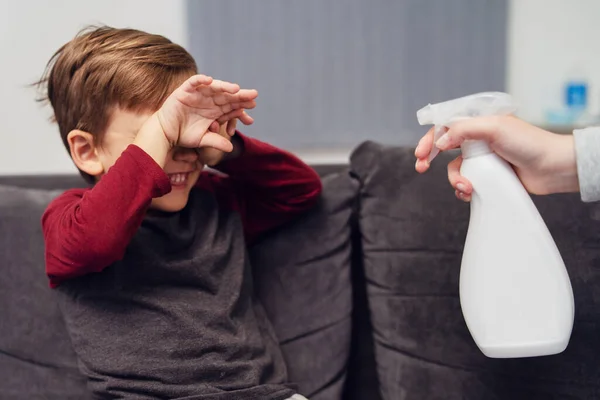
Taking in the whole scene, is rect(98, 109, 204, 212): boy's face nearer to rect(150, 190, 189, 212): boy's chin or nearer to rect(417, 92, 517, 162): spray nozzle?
rect(150, 190, 189, 212): boy's chin

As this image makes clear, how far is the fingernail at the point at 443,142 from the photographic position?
694mm

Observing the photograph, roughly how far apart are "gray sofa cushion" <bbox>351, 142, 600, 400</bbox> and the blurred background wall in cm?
66

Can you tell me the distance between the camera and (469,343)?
912 millimetres

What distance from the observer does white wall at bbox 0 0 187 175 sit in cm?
146

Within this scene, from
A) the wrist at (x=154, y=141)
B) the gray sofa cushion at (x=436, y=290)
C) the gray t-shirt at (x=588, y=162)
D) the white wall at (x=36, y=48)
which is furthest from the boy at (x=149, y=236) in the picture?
the white wall at (x=36, y=48)

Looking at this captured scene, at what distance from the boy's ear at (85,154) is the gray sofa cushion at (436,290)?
0.48 metres

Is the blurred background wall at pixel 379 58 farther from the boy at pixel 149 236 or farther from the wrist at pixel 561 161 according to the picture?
the wrist at pixel 561 161

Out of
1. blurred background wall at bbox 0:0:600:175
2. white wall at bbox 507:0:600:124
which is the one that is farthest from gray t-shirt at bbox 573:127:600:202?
white wall at bbox 507:0:600:124

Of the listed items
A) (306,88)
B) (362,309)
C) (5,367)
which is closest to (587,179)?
(362,309)

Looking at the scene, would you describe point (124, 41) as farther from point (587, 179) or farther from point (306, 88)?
point (306, 88)

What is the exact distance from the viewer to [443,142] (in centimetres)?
70

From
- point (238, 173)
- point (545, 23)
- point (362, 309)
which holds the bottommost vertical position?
point (362, 309)

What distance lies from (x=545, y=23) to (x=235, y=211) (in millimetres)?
1271

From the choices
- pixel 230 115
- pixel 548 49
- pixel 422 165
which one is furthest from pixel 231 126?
pixel 548 49
